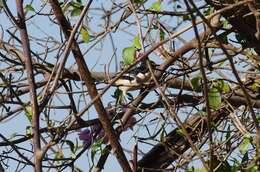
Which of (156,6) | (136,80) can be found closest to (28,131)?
(136,80)

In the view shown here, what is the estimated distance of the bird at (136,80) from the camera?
183cm

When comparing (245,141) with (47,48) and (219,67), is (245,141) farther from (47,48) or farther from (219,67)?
(47,48)

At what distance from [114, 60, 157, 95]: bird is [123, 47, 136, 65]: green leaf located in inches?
5.9

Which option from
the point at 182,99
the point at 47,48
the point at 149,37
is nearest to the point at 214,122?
the point at 182,99

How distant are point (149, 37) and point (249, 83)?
1.03 ft

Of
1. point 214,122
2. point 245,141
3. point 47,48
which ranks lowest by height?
point 245,141

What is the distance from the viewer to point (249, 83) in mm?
1868

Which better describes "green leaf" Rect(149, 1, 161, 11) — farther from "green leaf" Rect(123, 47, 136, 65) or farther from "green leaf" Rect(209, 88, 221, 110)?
"green leaf" Rect(209, 88, 221, 110)

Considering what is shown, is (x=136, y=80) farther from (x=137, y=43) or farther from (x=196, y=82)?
(x=196, y=82)


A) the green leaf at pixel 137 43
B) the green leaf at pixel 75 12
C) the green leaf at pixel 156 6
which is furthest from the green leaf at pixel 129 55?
the green leaf at pixel 75 12

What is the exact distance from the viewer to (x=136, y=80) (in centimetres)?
185

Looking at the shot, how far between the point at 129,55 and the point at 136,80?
0.64 ft

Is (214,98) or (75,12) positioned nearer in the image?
(214,98)

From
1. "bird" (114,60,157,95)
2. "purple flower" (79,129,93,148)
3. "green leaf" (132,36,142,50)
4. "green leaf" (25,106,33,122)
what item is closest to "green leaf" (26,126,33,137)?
"green leaf" (25,106,33,122)
